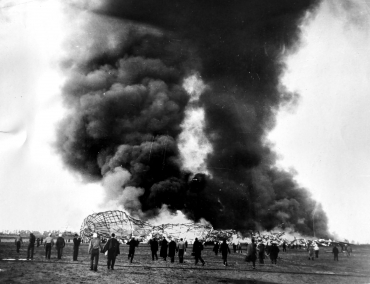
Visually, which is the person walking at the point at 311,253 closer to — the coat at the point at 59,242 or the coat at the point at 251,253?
the coat at the point at 251,253

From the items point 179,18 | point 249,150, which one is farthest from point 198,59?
point 249,150

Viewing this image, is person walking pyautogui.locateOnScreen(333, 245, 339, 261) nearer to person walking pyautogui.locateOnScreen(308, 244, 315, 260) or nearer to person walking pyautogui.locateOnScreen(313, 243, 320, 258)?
person walking pyautogui.locateOnScreen(313, 243, 320, 258)

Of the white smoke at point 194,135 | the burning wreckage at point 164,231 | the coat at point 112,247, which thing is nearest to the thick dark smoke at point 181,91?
the white smoke at point 194,135

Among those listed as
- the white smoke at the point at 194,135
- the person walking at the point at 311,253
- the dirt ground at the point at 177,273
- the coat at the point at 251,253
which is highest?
the white smoke at the point at 194,135

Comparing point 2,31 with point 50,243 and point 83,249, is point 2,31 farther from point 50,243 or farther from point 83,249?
point 83,249

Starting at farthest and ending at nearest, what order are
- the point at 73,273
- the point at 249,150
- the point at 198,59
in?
the point at 249,150, the point at 198,59, the point at 73,273

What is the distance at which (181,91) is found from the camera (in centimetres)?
1564

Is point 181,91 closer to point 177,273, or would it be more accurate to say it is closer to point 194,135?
point 194,135

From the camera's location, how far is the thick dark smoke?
13.0 metres

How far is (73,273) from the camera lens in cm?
953

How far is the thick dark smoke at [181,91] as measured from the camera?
13.0 m

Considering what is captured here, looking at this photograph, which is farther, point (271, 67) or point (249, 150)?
point (249, 150)

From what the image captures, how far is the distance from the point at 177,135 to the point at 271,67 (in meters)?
4.67

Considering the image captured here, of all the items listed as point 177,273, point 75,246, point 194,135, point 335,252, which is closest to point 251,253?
point 177,273
